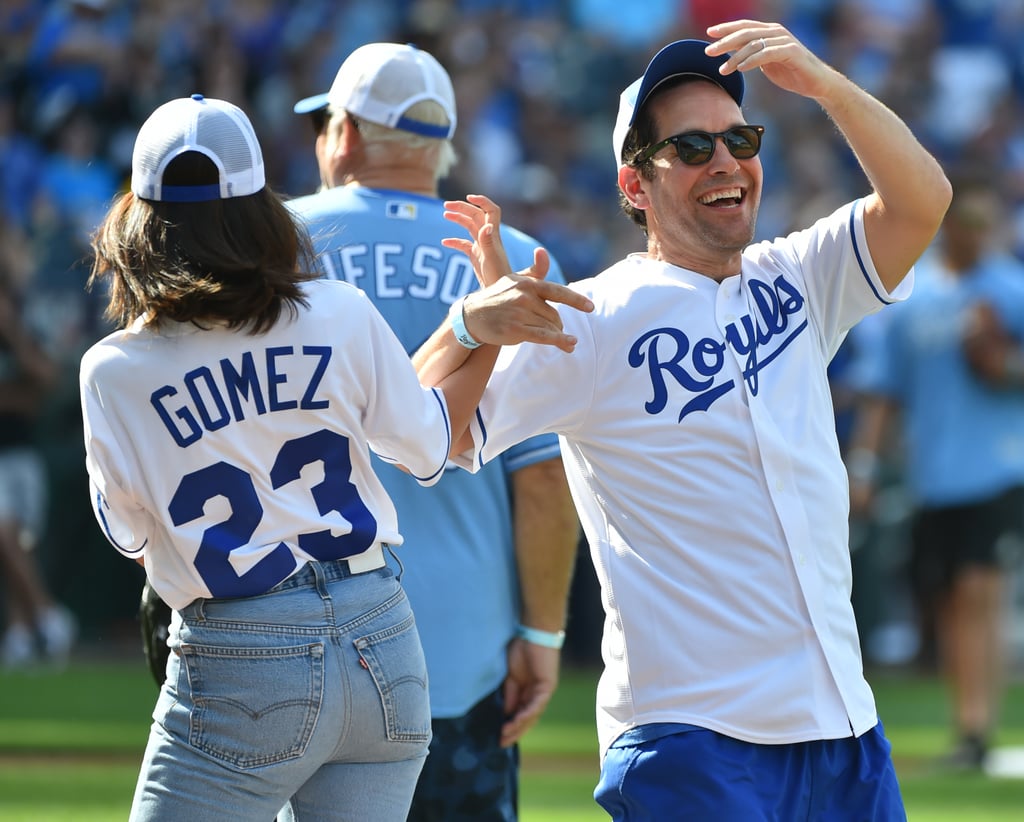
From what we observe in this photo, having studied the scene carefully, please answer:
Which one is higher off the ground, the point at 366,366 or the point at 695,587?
the point at 366,366

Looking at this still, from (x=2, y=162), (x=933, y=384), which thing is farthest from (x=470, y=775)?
(x=2, y=162)

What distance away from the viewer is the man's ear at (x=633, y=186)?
12.2 feet

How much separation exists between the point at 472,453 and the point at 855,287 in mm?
972

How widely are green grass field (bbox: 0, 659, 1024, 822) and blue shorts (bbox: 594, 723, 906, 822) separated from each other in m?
3.43

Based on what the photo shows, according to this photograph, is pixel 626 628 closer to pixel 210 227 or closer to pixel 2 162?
pixel 210 227

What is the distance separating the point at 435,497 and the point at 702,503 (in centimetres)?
97

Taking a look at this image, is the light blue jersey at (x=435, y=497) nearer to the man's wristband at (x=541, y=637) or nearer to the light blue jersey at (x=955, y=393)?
the man's wristband at (x=541, y=637)

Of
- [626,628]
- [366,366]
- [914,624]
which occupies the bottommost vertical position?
[914,624]

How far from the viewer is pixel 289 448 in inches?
120

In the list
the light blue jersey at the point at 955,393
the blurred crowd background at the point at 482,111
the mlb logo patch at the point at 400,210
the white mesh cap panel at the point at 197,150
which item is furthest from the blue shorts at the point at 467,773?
the blurred crowd background at the point at 482,111

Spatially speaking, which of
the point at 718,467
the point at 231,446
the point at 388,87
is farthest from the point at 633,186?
the point at 231,446

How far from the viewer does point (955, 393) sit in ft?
28.0

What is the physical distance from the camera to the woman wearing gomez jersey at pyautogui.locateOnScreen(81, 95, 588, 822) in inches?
119

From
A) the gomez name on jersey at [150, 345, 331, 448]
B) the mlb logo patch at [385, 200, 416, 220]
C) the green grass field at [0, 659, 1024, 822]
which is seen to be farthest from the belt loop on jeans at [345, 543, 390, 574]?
the green grass field at [0, 659, 1024, 822]
